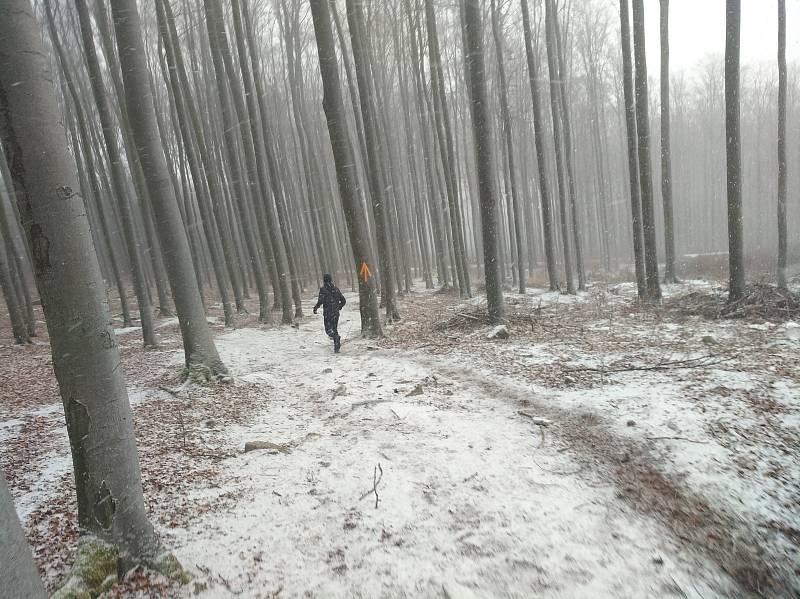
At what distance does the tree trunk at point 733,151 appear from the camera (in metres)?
8.16

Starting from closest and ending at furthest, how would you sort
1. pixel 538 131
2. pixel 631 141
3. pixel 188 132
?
pixel 631 141 → pixel 188 132 → pixel 538 131

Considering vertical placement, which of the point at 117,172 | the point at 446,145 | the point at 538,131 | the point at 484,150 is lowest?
the point at 484,150

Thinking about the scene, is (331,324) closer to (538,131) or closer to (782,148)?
(538,131)

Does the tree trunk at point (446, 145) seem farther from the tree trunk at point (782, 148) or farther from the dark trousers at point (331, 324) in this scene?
the tree trunk at point (782, 148)

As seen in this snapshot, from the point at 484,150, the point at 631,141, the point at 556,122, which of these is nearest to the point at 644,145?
the point at 631,141

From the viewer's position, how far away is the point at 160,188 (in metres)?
6.29

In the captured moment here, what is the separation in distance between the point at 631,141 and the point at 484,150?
15.1 feet

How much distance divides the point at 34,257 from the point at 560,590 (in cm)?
320

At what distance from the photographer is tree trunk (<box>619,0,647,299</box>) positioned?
10094 mm

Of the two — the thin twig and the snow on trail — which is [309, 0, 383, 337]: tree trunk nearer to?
the snow on trail

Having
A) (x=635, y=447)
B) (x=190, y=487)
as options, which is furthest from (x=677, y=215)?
(x=190, y=487)

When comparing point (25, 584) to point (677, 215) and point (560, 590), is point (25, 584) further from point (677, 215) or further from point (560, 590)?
point (677, 215)

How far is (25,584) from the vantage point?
1486mm

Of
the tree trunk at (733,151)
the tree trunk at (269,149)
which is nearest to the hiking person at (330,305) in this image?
the tree trunk at (269,149)
